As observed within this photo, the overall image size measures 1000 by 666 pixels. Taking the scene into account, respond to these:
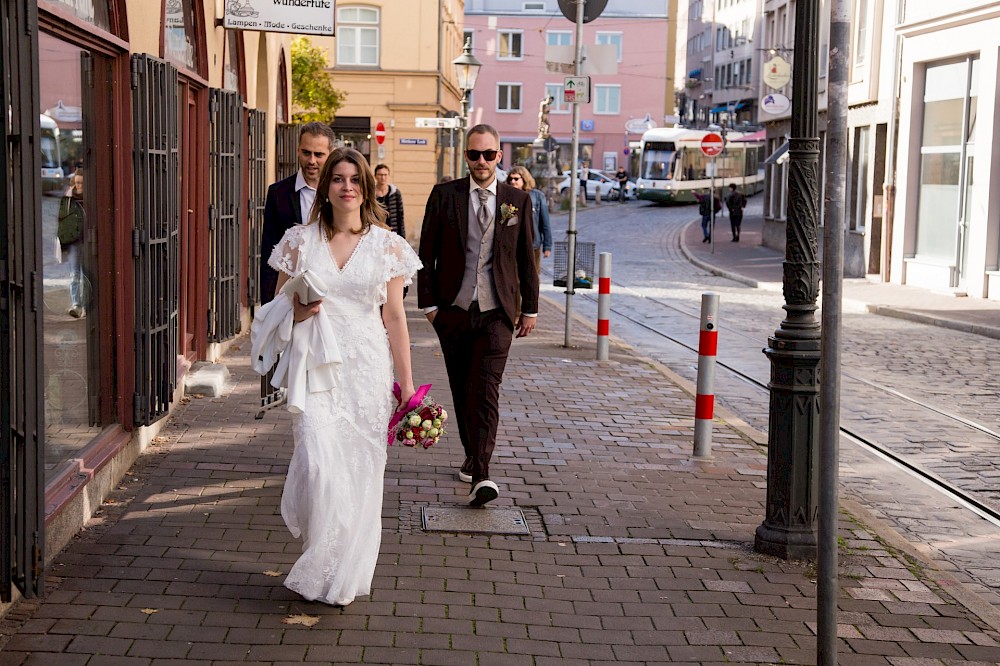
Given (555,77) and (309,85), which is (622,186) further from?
(309,85)

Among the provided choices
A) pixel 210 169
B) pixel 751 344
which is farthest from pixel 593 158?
pixel 210 169

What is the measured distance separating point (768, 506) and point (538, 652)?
6.18 ft

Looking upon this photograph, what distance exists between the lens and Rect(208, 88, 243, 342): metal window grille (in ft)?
38.0

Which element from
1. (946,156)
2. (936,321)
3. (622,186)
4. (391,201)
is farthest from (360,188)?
(622,186)

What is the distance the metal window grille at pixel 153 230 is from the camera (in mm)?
7496

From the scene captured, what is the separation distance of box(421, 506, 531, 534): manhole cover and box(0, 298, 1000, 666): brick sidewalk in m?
0.08

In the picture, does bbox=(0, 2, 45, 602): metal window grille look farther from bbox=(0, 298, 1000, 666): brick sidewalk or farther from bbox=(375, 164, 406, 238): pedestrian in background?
bbox=(375, 164, 406, 238): pedestrian in background

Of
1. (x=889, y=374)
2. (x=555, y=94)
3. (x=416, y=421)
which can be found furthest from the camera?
(x=555, y=94)

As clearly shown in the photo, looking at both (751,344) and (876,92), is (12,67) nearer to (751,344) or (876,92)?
(751,344)

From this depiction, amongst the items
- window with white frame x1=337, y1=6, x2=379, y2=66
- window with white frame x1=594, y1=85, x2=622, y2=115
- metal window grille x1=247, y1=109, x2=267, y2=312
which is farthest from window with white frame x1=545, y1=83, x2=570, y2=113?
metal window grille x1=247, y1=109, x2=267, y2=312

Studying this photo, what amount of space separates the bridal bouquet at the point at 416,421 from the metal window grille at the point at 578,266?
337 inches

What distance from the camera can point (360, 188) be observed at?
5465 mm

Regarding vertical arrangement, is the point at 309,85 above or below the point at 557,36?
below

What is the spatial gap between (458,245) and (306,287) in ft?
6.79
